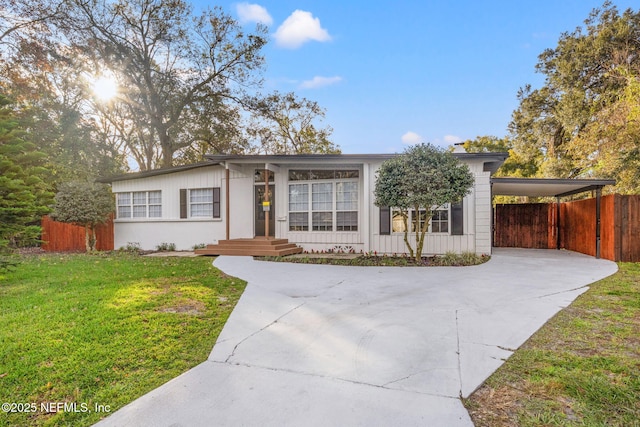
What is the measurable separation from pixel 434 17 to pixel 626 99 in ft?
23.8

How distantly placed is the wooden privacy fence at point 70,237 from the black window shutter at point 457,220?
1280 centimetres

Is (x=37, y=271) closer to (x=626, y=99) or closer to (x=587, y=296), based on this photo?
(x=587, y=296)

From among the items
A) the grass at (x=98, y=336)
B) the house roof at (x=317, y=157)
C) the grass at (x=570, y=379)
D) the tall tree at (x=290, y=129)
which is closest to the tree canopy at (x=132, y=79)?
the tall tree at (x=290, y=129)

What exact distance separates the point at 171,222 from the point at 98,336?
9.49 m

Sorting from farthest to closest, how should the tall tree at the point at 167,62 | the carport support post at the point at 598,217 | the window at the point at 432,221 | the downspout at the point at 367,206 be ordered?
1. the tall tree at the point at 167,62
2. the downspout at the point at 367,206
3. the window at the point at 432,221
4. the carport support post at the point at 598,217

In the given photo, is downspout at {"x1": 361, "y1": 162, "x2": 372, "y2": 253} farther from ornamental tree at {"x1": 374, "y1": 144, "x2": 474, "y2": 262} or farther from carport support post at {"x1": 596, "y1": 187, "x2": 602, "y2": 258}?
carport support post at {"x1": 596, "y1": 187, "x2": 602, "y2": 258}

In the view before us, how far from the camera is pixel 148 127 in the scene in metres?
18.8

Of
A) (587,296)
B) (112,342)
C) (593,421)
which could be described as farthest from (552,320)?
(112,342)

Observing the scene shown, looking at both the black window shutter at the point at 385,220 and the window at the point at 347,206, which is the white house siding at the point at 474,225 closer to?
the black window shutter at the point at 385,220

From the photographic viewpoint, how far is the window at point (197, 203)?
11.9 meters

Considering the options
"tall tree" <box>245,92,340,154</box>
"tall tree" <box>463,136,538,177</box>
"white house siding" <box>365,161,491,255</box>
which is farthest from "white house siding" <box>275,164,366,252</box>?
"tall tree" <box>245,92,340,154</box>

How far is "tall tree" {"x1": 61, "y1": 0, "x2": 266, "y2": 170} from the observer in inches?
651

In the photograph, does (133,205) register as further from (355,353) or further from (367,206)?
(355,353)

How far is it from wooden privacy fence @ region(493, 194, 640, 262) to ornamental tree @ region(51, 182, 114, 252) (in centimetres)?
1550
